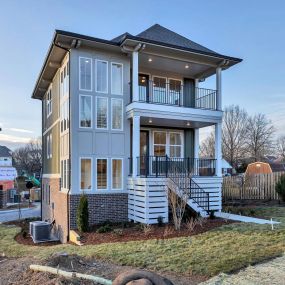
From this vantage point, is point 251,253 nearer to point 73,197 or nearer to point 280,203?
point 73,197

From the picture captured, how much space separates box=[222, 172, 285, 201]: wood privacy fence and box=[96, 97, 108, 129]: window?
9884 millimetres

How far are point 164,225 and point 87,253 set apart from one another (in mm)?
4513

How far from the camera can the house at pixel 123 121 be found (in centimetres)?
1218

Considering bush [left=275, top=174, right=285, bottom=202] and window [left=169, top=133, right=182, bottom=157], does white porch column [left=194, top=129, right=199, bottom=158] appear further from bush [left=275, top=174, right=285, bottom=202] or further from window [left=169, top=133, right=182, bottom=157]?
bush [left=275, top=174, right=285, bottom=202]

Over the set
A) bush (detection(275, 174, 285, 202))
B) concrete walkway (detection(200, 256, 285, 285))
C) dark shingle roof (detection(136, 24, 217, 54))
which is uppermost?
dark shingle roof (detection(136, 24, 217, 54))

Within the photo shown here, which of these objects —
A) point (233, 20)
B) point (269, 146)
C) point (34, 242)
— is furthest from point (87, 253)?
point (269, 146)

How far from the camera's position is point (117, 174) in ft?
43.0

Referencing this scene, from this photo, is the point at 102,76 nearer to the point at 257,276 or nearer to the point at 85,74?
the point at 85,74

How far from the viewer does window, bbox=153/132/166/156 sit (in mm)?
15609

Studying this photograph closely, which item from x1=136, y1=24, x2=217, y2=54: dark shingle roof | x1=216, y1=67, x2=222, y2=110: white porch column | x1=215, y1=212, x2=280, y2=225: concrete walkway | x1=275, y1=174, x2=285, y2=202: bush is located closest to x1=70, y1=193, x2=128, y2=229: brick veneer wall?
x1=215, y1=212, x2=280, y2=225: concrete walkway

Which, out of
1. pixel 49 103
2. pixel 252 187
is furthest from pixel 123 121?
pixel 252 187

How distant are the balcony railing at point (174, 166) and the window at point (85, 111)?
2412 millimetres

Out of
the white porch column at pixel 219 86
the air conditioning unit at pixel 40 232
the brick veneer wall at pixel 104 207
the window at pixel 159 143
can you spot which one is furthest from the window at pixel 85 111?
the white porch column at pixel 219 86

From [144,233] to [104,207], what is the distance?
3061 mm
